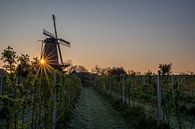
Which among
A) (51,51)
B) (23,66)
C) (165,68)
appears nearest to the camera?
(23,66)

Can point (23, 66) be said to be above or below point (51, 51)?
below

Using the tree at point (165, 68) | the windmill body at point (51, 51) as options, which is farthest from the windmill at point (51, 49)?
the tree at point (165, 68)

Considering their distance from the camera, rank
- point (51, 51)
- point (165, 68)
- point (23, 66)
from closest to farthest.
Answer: point (23, 66), point (165, 68), point (51, 51)

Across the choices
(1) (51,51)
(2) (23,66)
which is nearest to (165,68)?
(2) (23,66)

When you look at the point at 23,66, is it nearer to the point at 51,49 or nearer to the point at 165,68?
the point at 165,68

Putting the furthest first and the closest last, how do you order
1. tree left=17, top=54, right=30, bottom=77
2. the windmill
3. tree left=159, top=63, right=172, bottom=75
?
the windmill → tree left=159, top=63, right=172, bottom=75 → tree left=17, top=54, right=30, bottom=77

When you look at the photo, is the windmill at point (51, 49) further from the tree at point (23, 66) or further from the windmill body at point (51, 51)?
the tree at point (23, 66)

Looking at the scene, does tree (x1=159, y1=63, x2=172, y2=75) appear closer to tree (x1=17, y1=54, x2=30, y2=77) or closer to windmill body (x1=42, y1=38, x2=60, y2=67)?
tree (x1=17, y1=54, x2=30, y2=77)

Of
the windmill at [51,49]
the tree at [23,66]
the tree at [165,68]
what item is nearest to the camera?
the tree at [23,66]

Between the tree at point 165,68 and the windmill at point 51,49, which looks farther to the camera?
the windmill at point 51,49

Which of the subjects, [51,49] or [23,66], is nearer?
[23,66]

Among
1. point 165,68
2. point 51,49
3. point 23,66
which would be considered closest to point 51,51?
point 51,49

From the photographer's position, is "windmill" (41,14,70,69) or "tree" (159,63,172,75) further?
"windmill" (41,14,70,69)

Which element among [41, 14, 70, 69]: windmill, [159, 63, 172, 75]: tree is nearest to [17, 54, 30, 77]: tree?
[159, 63, 172, 75]: tree
